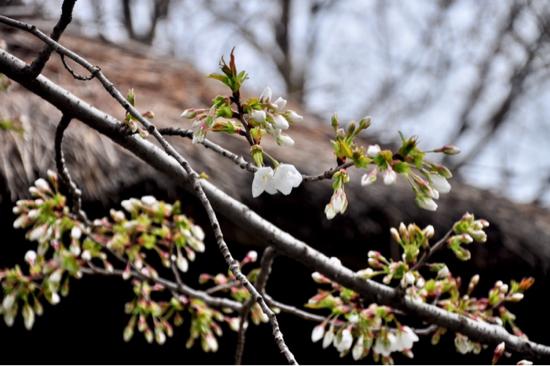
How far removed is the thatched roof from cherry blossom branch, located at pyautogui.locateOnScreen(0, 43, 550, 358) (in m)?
0.69

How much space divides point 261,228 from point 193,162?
875mm

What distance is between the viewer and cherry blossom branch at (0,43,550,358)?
2.90ft

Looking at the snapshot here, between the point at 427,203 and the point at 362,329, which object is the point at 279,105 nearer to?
the point at 427,203

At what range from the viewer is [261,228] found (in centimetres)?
99

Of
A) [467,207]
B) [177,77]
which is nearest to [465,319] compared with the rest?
[467,207]

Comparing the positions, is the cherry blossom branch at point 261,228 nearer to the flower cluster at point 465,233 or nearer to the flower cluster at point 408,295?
the flower cluster at point 408,295

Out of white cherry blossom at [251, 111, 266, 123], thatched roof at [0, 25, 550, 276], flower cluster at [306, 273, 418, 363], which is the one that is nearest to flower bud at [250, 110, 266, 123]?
white cherry blossom at [251, 111, 266, 123]

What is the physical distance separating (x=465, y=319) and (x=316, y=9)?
6.66 metres

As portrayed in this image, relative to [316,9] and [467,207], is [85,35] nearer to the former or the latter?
[467,207]

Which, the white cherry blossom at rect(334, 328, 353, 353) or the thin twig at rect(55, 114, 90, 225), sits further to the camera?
the white cherry blossom at rect(334, 328, 353, 353)

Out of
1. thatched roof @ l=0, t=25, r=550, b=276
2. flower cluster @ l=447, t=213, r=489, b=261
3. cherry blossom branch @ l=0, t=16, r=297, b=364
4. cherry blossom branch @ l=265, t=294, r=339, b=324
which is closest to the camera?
cherry blossom branch @ l=0, t=16, r=297, b=364

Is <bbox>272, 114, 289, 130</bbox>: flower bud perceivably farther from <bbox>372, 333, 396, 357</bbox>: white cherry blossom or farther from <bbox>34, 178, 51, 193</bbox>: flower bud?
<bbox>34, 178, 51, 193</bbox>: flower bud

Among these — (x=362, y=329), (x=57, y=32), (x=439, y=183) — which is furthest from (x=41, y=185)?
(x=439, y=183)

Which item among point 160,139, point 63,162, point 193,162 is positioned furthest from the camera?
point 193,162
